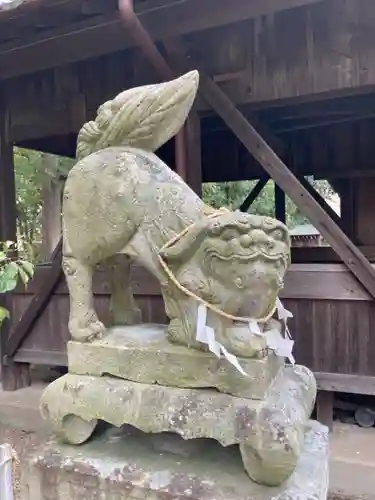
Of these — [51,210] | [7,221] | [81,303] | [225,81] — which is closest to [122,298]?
[81,303]

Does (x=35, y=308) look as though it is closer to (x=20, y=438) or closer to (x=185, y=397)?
(x=20, y=438)

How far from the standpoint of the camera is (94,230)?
165 centimetres

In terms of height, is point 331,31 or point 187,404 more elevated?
point 331,31

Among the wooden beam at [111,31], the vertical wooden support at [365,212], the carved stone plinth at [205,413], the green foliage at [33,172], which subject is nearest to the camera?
the carved stone plinth at [205,413]

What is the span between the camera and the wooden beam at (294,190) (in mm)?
2889

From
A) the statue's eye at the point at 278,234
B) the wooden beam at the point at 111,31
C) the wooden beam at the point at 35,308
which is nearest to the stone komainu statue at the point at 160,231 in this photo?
the statue's eye at the point at 278,234

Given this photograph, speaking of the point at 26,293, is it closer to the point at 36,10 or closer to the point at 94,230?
the point at 36,10

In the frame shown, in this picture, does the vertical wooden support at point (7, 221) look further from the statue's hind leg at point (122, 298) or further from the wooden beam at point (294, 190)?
the statue's hind leg at point (122, 298)

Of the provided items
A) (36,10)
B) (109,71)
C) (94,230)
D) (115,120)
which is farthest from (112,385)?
(109,71)

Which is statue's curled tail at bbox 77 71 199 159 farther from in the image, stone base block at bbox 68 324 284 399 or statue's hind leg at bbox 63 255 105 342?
stone base block at bbox 68 324 284 399

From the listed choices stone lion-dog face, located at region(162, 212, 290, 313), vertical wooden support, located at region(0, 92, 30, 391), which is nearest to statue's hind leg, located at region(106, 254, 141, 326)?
stone lion-dog face, located at region(162, 212, 290, 313)

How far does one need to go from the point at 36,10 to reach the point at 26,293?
2248 mm

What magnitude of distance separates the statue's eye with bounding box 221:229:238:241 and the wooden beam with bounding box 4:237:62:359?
2554mm

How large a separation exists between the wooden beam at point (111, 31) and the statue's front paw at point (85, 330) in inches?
72.6
